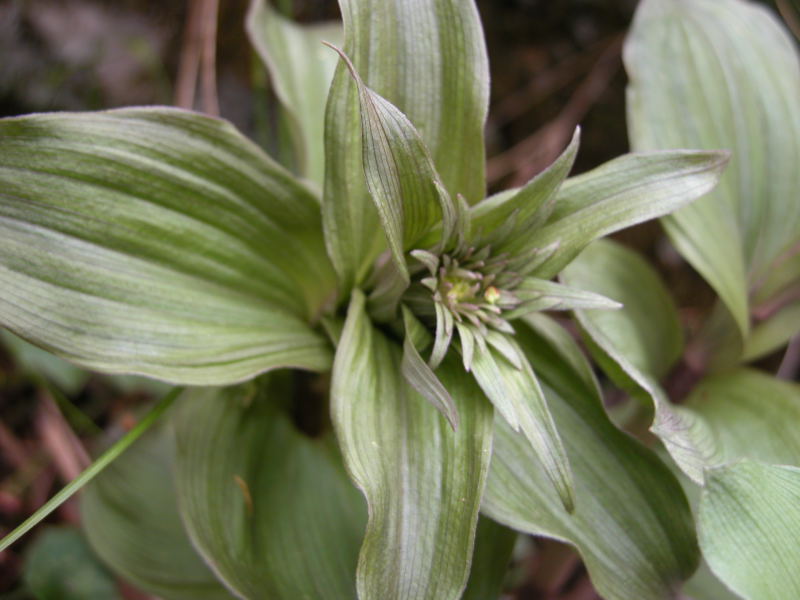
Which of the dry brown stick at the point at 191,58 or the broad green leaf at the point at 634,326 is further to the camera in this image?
the dry brown stick at the point at 191,58

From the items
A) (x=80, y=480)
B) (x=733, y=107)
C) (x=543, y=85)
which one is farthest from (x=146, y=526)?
(x=543, y=85)

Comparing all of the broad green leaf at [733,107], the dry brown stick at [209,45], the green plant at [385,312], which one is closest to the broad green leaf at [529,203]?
the green plant at [385,312]

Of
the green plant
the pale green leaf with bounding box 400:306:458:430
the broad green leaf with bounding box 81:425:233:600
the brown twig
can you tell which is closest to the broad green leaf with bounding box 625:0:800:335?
the green plant

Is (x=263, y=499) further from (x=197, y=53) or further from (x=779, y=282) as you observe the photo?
(x=197, y=53)

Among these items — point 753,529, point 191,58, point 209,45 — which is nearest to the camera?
point 753,529

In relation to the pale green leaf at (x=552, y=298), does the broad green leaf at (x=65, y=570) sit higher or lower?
lower

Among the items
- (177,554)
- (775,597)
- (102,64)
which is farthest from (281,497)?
(102,64)

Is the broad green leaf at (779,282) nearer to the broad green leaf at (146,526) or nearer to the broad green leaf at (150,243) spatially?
the broad green leaf at (150,243)
